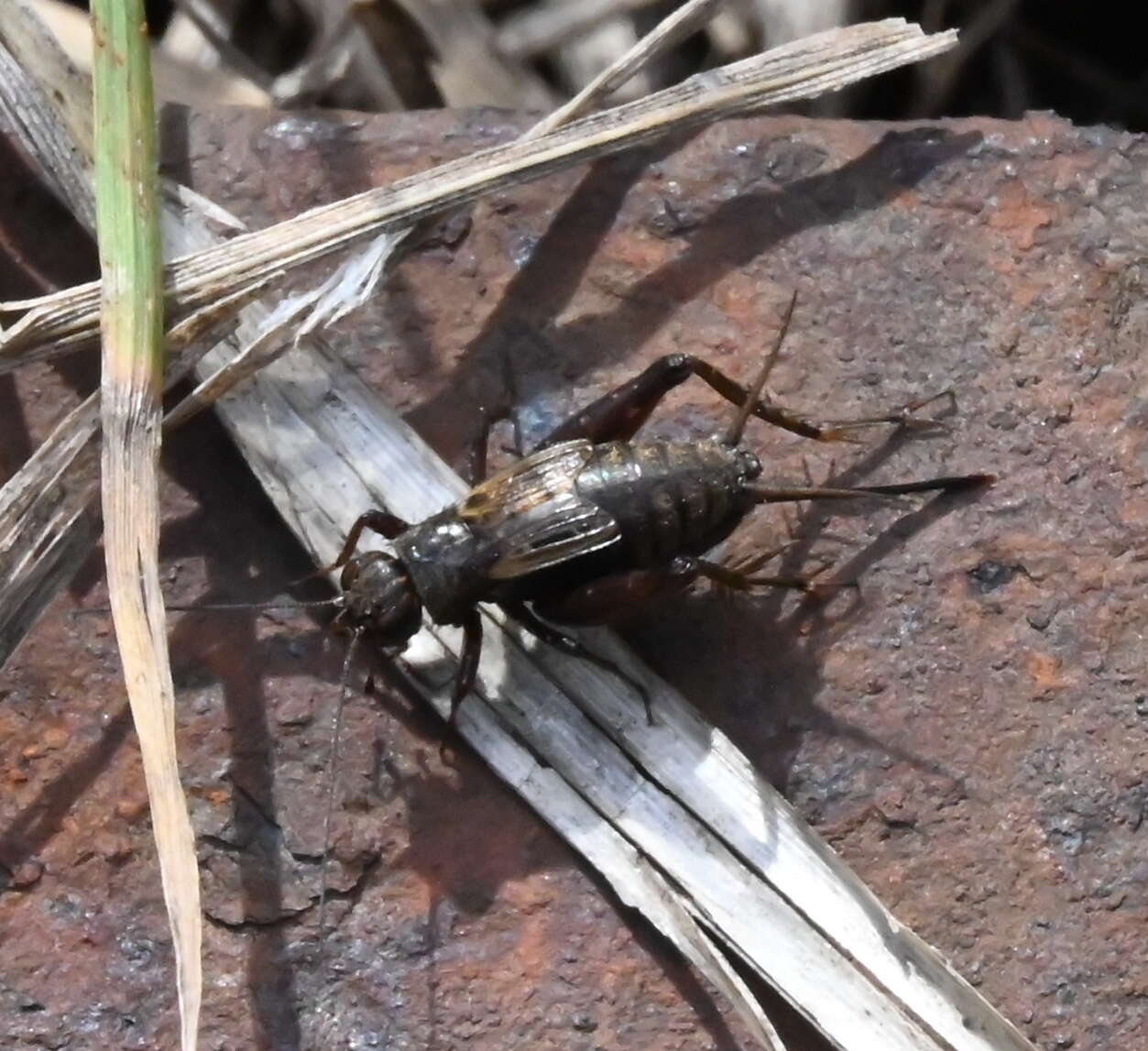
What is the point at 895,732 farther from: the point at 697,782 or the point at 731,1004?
the point at 731,1004

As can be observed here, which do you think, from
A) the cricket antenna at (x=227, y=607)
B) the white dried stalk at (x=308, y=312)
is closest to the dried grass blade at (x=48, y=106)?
the white dried stalk at (x=308, y=312)

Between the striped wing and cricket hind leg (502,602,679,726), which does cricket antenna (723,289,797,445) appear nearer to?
the striped wing

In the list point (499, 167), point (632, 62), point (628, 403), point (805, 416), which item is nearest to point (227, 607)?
point (628, 403)

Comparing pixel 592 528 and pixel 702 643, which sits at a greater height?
pixel 592 528

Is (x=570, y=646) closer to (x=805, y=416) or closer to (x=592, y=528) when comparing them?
(x=592, y=528)

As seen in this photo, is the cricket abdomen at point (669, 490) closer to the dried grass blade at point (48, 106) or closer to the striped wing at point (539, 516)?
the striped wing at point (539, 516)

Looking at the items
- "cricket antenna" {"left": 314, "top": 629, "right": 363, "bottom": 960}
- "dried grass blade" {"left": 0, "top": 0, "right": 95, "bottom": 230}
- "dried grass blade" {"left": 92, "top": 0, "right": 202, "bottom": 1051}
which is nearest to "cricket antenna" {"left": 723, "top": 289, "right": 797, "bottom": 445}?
"cricket antenna" {"left": 314, "top": 629, "right": 363, "bottom": 960}

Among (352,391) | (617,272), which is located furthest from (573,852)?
(617,272)
